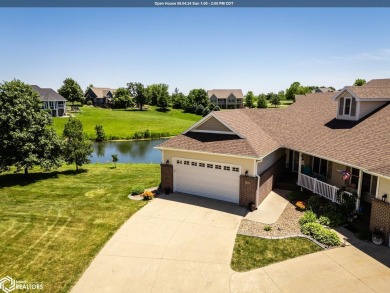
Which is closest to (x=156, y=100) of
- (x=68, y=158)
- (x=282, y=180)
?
(x=68, y=158)

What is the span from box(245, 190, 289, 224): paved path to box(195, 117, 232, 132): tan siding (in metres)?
4.77

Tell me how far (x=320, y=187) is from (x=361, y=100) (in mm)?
6336

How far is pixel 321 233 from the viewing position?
11.8 metres

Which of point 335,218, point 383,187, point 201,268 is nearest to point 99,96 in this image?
point 335,218

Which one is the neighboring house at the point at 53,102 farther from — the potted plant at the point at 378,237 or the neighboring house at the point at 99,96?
the potted plant at the point at 378,237

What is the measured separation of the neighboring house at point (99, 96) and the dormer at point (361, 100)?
312ft

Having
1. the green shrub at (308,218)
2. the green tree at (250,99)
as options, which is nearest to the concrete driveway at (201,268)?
the green shrub at (308,218)

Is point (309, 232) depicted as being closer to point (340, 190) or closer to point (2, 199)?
point (340, 190)

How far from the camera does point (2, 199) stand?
16.9 metres

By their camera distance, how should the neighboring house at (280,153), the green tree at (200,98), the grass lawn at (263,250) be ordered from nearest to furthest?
the grass lawn at (263,250), the neighboring house at (280,153), the green tree at (200,98)

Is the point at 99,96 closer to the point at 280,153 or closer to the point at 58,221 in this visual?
the point at 280,153

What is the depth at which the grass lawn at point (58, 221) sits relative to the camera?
32.8 ft

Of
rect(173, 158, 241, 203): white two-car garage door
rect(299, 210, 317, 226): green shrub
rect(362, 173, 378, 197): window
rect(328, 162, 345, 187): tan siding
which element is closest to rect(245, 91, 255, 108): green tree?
rect(328, 162, 345, 187): tan siding

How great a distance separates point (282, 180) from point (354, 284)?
10.8m
